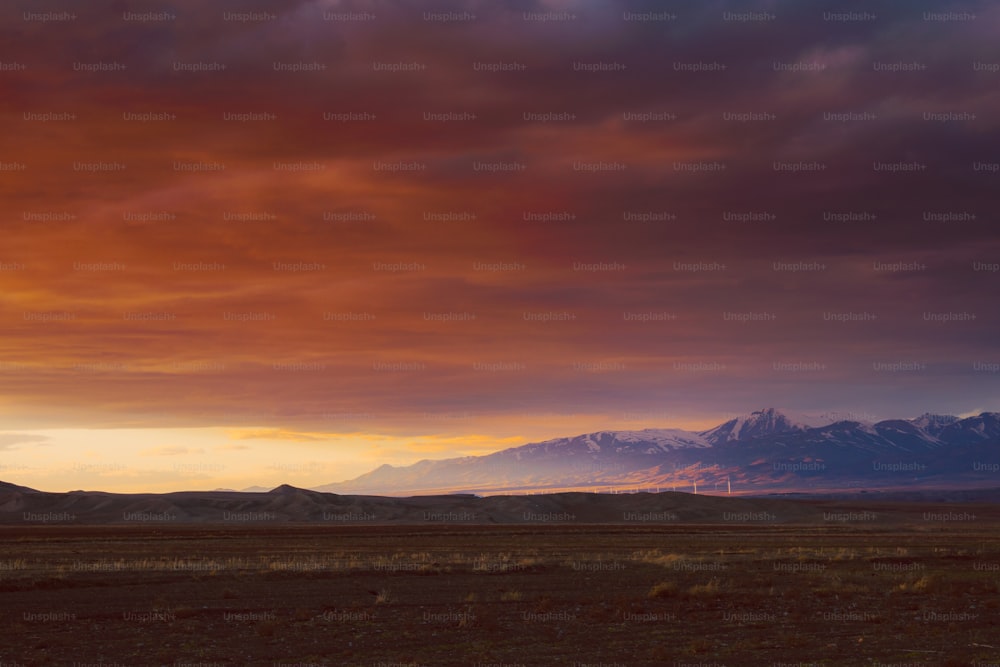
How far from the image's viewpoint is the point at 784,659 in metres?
19.2

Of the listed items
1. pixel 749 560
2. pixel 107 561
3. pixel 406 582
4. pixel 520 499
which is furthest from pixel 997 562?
pixel 520 499

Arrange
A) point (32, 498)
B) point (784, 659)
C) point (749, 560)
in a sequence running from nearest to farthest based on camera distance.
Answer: point (784, 659)
point (749, 560)
point (32, 498)

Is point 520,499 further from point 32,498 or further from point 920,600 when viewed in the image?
point 920,600

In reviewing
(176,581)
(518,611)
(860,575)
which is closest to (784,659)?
(518,611)

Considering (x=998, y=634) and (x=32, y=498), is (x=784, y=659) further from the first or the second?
(x=32, y=498)

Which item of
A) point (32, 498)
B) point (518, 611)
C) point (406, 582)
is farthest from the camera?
point (32, 498)

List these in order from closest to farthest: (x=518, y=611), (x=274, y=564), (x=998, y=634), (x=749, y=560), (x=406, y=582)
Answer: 1. (x=998, y=634)
2. (x=518, y=611)
3. (x=406, y=582)
4. (x=274, y=564)
5. (x=749, y=560)

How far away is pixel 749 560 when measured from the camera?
1886 inches

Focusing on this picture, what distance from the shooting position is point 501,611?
89.0ft

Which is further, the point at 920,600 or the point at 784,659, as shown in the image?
the point at 920,600

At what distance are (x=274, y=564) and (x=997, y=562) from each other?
3464cm

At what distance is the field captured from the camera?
66.2 ft

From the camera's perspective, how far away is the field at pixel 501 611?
20172mm

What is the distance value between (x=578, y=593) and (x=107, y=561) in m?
28.4
